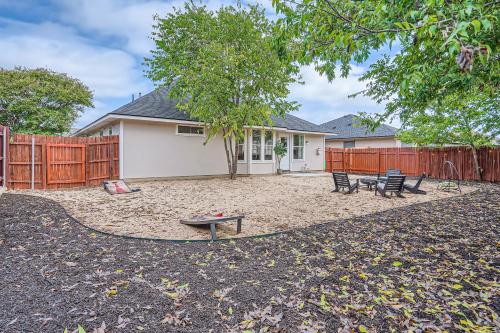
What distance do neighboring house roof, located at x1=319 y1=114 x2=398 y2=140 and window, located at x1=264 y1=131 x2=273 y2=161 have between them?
7525 mm

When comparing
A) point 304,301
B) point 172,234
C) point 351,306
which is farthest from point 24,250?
point 351,306

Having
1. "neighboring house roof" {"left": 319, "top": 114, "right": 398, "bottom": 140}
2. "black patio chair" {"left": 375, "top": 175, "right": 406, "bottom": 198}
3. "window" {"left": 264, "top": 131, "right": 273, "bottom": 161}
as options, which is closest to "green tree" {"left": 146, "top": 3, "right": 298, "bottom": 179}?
"window" {"left": 264, "top": 131, "right": 273, "bottom": 161}

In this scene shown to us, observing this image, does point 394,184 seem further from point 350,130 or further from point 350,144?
point 350,130

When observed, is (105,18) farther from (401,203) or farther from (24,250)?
(401,203)

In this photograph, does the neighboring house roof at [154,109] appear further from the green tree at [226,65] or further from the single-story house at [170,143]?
the green tree at [226,65]

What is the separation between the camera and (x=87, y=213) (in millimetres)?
6391

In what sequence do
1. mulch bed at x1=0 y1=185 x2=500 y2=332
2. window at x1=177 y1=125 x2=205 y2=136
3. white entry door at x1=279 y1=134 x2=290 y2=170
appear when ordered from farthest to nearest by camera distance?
white entry door at x1=279 y1=134 x2=290 y2=170 < window at x1=177 y1=125 x2=205 y2=136 < mulch bed at x1=0 y1=185 x2=500 y2=332

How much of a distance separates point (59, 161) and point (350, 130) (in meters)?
22.3

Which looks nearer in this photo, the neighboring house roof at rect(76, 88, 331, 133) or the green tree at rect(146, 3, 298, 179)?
the green tree at rect(146, 3, 298, 179)

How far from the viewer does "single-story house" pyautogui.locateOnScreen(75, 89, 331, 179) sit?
11680 millimetres

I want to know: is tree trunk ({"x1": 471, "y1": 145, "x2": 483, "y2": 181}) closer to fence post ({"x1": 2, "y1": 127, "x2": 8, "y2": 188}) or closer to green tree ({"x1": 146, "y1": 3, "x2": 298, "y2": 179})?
green tree ({"x1": 146, "y1": 3, "x2": 298, "y2": 179})

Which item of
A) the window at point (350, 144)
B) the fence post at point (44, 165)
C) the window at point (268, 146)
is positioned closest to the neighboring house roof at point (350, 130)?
the window at point (350, 144)

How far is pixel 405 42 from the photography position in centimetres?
442

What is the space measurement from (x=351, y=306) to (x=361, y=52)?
4.23 meters
